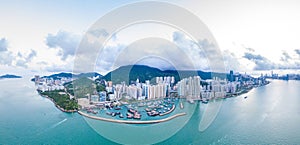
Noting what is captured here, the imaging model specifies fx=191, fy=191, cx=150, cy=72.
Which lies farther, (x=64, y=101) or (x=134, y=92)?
(x=134, y=92)

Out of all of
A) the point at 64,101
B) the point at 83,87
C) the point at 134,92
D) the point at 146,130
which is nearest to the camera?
the point at 146,130

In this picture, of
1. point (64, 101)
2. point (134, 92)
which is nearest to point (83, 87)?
point (64, 101)

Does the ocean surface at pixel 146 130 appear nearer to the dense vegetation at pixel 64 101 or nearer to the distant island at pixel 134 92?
the dense vegetation at pixel 64 101

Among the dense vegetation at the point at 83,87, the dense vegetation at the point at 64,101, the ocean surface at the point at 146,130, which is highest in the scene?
the dense vegetation at the point at 83,87

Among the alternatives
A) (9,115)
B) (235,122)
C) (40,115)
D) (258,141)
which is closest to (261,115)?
(235,122)

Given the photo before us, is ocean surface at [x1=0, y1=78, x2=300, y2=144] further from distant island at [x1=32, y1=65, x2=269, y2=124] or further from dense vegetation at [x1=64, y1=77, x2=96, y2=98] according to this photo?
dense vegetation at [x1=64, y1=77, x2=96, y2=98]

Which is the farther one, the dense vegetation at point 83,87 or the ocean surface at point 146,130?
the dense vegetation at point 83,87

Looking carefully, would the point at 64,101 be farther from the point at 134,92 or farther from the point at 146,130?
the point at 146,130

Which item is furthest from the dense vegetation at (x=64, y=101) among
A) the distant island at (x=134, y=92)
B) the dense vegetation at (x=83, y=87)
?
the dense vegetation at (x=83, y=87)
